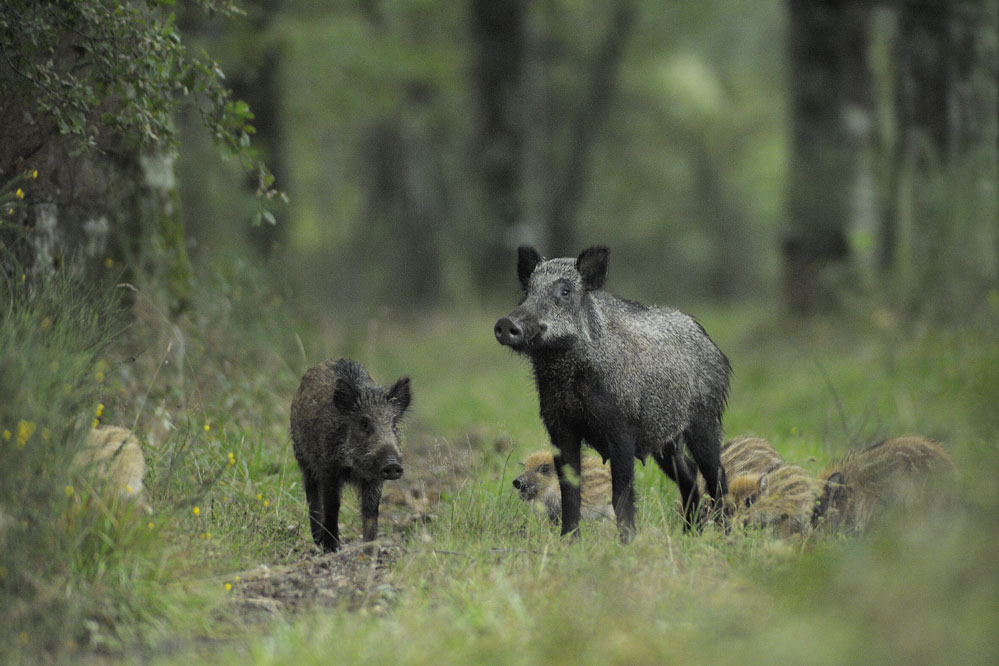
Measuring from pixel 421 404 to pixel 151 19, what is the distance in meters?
7.47

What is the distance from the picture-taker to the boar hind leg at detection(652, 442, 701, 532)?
6426 mm

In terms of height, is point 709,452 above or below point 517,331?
below

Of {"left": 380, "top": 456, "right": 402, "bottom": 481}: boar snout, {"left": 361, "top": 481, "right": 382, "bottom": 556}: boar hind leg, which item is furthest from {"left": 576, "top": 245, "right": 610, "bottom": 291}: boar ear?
{"left": 361, "top": 481, "right": 382, "bottom": 556}: boar hind leg

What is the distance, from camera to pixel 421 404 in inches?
509

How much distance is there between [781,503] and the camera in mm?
5973

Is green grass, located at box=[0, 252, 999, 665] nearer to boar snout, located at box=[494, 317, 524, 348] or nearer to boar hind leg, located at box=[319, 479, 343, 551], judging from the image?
boar hind leg, located at box=[319, 479, 343, 551]

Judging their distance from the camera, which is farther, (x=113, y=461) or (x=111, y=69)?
(x=111, y=69)

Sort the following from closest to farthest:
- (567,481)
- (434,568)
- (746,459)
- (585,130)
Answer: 1. (434,568)
2. (567,481)
3. (746,459)
4. (585,130)

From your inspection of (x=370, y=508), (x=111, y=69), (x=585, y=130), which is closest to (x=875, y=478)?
(x=370, y=508)

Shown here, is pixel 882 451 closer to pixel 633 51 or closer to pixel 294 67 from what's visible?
pixel 294 67

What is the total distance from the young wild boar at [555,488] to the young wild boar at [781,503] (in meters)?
0.94

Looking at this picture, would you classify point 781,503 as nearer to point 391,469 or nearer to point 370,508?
point 391,469

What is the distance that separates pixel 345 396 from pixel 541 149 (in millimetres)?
17027

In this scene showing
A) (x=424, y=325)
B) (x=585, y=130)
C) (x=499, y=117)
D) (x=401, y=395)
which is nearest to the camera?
(x=401, y=395)
